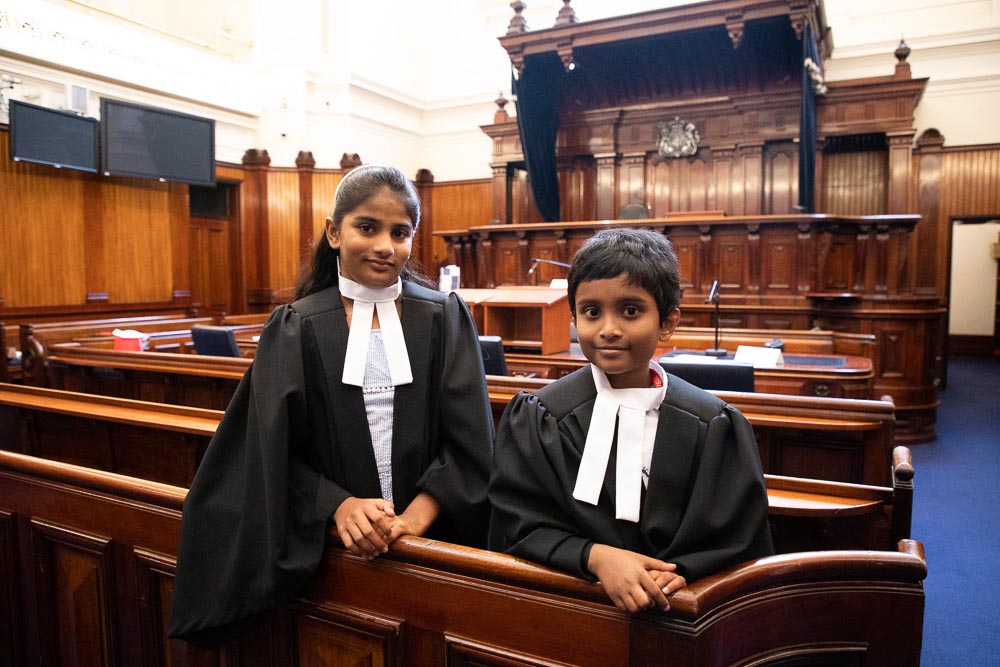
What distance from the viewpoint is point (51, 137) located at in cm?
802

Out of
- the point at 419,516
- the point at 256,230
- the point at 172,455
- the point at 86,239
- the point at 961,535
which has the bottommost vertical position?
the point at 961,535

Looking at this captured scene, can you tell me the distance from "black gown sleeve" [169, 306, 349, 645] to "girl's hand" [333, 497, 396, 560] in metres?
0.05

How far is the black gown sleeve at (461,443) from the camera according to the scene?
1.45m

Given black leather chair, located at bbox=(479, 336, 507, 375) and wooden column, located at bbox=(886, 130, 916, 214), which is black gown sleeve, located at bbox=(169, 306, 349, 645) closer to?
black leather chair, located at bbox=(479, 336, 507, 375)

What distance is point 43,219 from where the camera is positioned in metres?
8.39

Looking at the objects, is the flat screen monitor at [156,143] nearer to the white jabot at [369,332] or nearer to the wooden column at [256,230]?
the wooden column at [256,230]

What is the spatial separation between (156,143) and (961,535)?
9.67 meters

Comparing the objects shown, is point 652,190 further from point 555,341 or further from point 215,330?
point 215,330

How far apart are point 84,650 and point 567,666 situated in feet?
4.46

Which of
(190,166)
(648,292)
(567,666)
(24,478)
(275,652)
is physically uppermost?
(190,166)

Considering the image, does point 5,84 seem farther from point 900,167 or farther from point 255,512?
point 900,167

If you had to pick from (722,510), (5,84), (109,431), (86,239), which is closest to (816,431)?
(722,510)

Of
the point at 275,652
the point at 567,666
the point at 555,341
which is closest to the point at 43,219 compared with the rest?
the point at 555,341

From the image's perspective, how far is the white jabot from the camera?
4.70 ft
